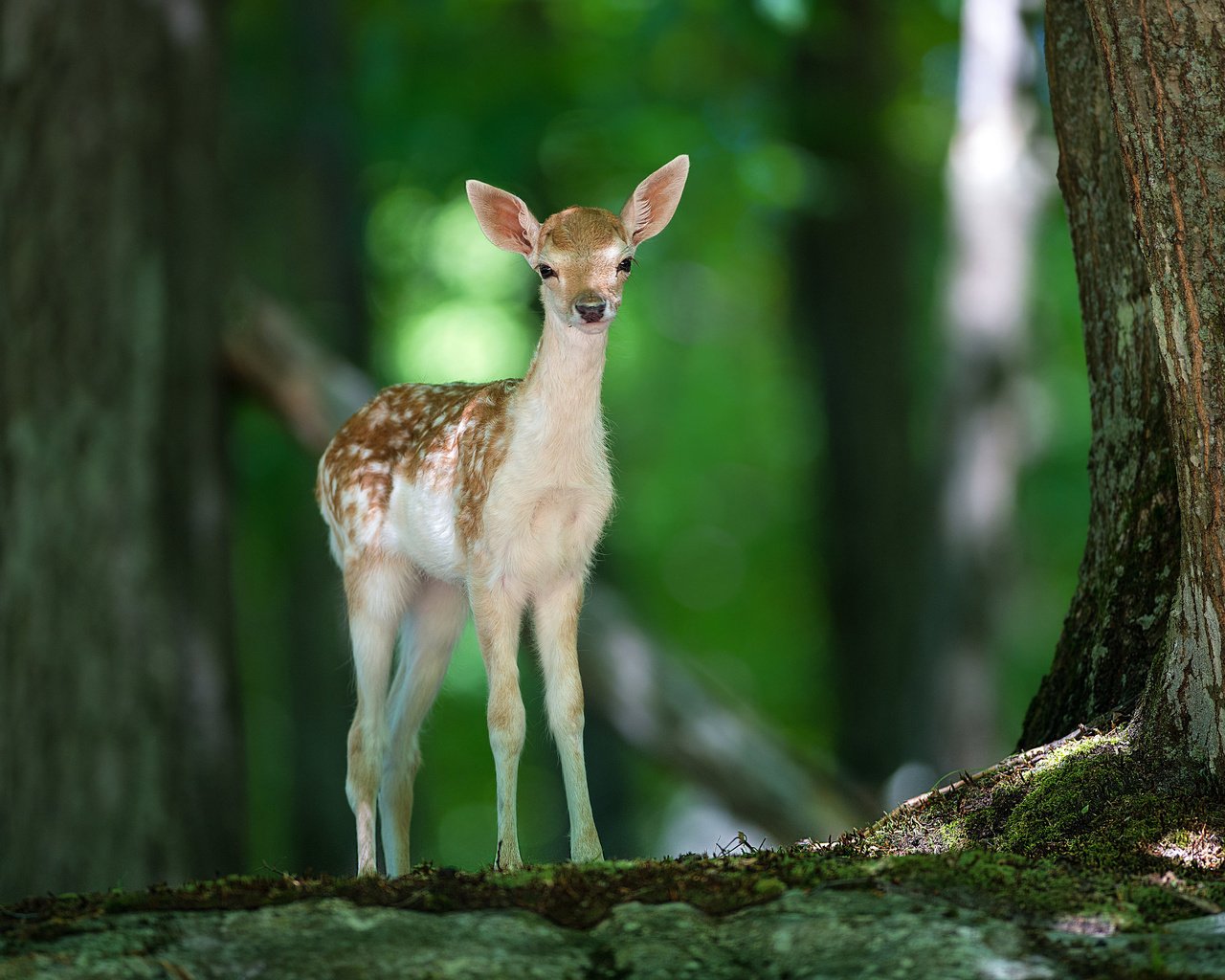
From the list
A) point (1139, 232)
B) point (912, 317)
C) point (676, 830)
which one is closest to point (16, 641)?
point (1139, 232)

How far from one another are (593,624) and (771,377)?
1463 cm

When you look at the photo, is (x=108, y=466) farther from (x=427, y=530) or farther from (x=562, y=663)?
(x=562, y=663)

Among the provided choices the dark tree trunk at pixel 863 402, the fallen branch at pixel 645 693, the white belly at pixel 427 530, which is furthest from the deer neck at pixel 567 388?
the dark tree trunk at pixel 863 402

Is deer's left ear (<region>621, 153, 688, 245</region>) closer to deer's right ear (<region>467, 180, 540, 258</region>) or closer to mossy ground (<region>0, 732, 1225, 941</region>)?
deer's right ear (<region>467, 180, 540, 258</region>)

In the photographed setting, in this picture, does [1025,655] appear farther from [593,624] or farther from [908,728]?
[593,624]

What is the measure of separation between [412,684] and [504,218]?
196 cm

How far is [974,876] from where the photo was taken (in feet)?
13.4

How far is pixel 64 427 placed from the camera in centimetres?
879

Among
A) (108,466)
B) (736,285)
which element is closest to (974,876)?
(108,466)

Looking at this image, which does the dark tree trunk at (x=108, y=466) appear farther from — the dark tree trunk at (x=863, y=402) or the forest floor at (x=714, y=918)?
the dark tree trunk at (x=863, y=402)

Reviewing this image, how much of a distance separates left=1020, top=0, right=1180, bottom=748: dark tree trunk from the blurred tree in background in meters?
2.90

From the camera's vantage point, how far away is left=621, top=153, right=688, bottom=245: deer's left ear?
18.5 feet

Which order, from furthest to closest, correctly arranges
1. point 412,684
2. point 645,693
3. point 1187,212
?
point 645,693
point 412,684
point 1187,212

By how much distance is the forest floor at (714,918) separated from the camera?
356cm
